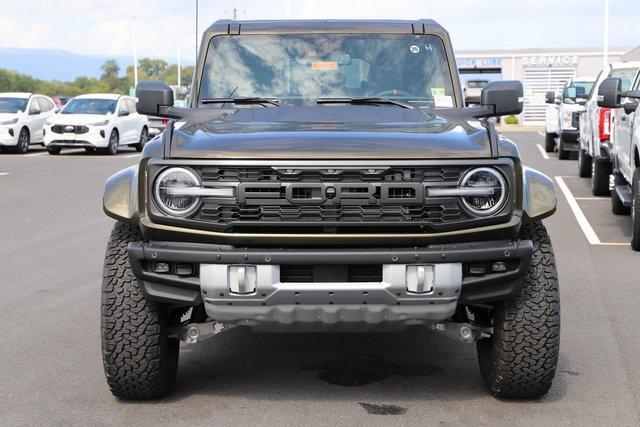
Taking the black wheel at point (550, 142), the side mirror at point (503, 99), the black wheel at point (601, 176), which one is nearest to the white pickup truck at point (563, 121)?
the black wheel at point (550, 142)

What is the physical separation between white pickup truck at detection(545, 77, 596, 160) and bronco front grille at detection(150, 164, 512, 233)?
1492cm

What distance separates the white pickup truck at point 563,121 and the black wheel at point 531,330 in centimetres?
1456

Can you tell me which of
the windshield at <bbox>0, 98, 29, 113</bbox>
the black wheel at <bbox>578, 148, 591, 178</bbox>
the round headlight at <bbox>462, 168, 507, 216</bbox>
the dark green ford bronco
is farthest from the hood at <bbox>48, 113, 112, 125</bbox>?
the round headlight at <bbox>462, 168, 507, 216</bbox>

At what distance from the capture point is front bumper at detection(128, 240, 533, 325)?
4.76 meters

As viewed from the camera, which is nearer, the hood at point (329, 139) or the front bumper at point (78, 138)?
the hood at point (329, 139)

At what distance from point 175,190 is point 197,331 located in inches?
28.4

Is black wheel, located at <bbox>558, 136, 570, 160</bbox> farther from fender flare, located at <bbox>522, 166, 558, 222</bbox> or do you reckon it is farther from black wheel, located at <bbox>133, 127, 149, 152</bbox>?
fender flare, located at <bbox>522, 166, 558, 222</bbox>

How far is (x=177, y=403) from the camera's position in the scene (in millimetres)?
5363

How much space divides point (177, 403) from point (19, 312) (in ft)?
8.98

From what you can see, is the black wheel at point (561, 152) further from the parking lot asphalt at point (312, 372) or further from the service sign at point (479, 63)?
the service sign at point (479, 63)

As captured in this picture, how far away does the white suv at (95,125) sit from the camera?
2948 centimetres

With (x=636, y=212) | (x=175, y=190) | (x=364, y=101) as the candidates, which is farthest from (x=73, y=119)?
(x=175, y=190)

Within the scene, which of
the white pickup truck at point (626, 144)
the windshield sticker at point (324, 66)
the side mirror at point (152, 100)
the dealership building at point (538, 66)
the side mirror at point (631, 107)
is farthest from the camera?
the dealership building at point (538, 66)

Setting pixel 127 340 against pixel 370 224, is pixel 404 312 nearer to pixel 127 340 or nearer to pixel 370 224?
pixel 370 224
